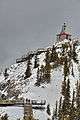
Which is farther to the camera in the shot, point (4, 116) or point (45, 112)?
point (45, 112)

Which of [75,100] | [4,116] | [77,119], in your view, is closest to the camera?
[4,116]

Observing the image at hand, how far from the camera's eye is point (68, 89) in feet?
648

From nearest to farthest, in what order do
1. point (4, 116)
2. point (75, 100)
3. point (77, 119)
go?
point (4, 116)
point (77, 119)
point (75, 100)

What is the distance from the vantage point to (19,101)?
18488cm

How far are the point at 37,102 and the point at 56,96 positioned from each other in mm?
11443

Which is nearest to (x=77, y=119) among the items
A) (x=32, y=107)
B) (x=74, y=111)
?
(x=74, y=111)

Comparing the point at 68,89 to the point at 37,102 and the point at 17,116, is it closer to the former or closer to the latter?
the point at 37,102

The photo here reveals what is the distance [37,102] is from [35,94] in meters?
9.94

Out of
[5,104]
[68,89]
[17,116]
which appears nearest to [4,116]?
[17,116]

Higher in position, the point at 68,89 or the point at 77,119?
the point at 68,89

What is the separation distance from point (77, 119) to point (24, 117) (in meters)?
21.4

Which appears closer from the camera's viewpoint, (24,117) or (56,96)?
(24,117)

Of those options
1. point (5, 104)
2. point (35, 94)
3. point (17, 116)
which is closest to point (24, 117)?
point (17, 116)

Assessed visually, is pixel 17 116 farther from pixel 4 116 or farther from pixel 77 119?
pixel 77 119
